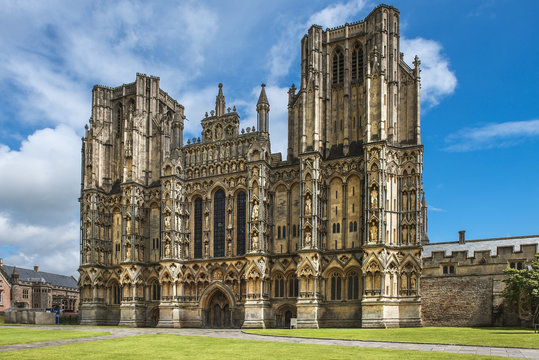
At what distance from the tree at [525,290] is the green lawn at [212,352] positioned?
1950cm

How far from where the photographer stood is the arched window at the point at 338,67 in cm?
5650

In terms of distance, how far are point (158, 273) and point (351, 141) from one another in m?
27.0

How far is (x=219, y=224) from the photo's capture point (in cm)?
5903

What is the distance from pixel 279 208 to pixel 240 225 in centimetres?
513

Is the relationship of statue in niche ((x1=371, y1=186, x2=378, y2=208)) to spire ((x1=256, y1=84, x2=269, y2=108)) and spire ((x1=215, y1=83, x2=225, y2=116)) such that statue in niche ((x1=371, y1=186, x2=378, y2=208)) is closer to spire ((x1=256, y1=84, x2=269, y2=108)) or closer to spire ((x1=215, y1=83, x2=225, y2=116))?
spire ((x1=256, y1=84, x2=269, y2=108))

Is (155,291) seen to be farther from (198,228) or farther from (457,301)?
(457,301)

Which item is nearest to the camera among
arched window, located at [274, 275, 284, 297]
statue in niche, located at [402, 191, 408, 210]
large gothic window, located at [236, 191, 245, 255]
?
statue in niche, located at [402, 191, 408, 210]

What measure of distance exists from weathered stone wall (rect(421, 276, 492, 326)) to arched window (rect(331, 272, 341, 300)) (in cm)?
780

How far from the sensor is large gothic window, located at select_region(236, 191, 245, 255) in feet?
187

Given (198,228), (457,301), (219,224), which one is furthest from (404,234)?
(198,228)

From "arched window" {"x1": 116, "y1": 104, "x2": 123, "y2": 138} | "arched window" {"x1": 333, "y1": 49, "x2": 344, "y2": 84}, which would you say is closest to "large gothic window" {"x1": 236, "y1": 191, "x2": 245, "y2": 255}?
"arched window" {"x1": 333, "y1": 49, "x2": 344, "y2": 84}

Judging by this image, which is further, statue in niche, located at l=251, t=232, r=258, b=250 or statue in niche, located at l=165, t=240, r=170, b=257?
statue in niche, located at l=165, t=240, r=170, b=257

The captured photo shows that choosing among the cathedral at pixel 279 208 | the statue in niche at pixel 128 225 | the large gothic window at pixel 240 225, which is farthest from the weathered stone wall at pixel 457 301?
the statue in niche at pixel 128 225

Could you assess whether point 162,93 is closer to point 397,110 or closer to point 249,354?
point 397,110
